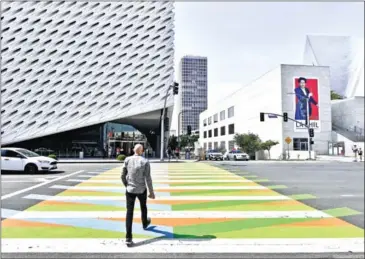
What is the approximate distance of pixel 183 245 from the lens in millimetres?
4652

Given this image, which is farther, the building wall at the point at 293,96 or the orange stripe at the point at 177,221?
the building wall at the point at 293,96

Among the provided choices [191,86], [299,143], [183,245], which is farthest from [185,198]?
[299,143]

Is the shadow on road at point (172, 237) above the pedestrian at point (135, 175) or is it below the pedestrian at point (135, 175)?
below

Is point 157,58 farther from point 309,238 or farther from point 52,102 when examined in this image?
point 309,238

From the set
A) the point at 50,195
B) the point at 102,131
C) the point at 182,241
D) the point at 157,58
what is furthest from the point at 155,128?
the point at 182,241

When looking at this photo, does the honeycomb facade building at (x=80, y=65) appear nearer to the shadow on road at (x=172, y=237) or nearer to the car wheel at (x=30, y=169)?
the car wheel at (x=30, y=169)

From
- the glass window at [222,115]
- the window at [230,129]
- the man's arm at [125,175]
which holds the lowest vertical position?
the man's arm at [125,175]

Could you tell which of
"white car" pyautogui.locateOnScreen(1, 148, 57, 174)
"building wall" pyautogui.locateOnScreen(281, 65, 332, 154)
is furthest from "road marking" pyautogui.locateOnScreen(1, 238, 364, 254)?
"building wall" pyautogui.locateOnScreen(281, 65, 332, 154)

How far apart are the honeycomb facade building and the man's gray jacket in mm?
39341

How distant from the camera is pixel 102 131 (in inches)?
1983

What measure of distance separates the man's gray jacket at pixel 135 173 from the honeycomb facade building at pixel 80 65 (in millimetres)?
39341

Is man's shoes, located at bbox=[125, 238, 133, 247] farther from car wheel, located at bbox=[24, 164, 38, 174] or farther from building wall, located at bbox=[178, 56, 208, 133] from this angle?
building wall, located at bbox=[178, 56, 208, 133]

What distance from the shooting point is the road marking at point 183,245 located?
438cm

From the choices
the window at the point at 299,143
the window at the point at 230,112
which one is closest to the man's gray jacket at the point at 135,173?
the window at the point at 299,143
